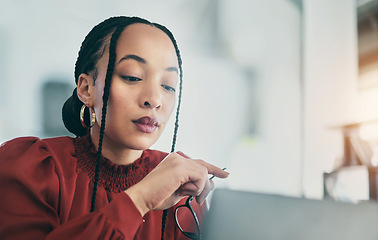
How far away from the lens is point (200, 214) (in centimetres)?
81

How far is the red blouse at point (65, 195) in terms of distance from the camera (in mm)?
555

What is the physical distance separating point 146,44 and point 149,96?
0.11 meters

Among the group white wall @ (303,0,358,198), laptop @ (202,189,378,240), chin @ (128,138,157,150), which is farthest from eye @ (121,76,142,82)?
white wall @ (303,0,358,198)

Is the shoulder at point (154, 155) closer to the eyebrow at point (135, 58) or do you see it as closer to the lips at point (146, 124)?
the lips at point (146, 124)

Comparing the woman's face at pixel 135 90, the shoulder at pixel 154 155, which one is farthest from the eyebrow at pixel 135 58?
the shoulder at pixel 154 155

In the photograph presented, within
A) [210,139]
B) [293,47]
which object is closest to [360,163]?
[293,47]

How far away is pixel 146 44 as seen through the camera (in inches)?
27.0

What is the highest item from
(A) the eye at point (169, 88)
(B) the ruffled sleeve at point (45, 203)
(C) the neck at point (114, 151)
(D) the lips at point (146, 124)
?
(A) the eye at point (169, 88)

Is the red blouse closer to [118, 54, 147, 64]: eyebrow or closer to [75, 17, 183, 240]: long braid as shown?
[75, 17, 183, 240]: long braid

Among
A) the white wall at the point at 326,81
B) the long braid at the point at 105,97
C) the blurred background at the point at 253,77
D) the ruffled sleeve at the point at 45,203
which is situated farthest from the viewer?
the white wall at the point at 326,81

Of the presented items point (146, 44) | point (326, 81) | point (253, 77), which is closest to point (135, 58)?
point (146, 44)

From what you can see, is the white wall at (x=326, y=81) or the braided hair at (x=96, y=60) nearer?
the braided hair at (x=96, y=60)

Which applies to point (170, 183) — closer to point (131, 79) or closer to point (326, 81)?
point (131, 79)

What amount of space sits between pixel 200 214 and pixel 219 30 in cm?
70
